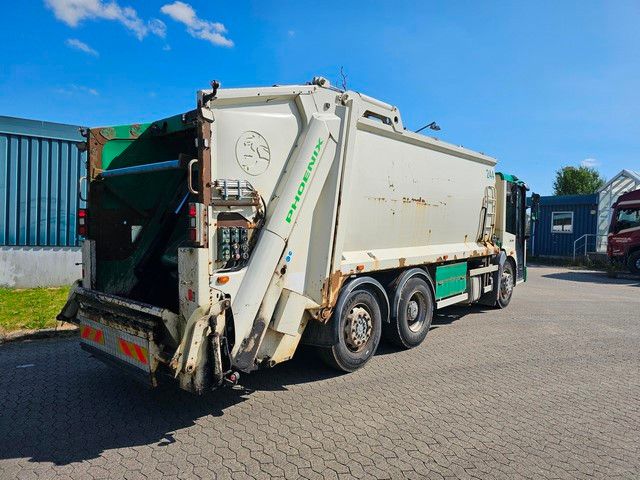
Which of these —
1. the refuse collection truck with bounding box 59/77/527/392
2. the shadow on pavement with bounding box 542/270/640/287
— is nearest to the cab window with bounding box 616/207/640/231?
the shadow on pavement with bounding box 542/270/640/287

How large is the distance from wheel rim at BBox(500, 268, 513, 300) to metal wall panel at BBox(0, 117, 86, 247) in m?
9.23

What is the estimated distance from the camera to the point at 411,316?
635 cm

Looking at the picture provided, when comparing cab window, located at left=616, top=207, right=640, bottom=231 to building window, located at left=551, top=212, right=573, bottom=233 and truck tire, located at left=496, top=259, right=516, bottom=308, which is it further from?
truck tire, located at left=496, top=259, right=516, bottom=308

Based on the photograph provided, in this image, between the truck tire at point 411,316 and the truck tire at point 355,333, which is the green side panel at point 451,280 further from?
the truck tire at point 355,333

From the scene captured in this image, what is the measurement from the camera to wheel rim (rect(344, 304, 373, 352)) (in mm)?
5086

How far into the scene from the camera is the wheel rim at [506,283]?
9422mm

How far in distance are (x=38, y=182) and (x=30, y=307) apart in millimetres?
3595

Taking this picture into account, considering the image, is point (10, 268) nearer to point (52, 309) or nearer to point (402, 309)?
point (52, 309)

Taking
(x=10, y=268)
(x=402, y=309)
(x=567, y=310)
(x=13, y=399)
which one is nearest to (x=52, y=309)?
(x=10, y=268)

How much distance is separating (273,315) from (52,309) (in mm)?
5402

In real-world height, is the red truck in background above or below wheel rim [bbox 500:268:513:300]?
above

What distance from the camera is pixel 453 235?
750 centimetres

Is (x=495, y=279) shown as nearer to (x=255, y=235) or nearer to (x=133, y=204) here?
(x=255, y=235)

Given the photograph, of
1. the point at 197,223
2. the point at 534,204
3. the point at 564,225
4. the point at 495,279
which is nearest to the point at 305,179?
the point at 197,223
